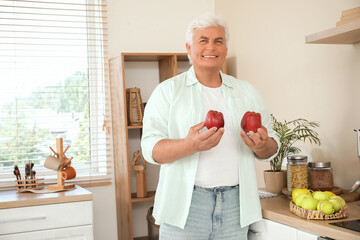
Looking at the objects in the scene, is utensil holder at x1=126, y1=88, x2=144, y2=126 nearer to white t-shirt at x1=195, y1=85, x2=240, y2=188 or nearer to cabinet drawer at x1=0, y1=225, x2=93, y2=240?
cabinet drawer at x1=0, y1=225, x2=93, y2=240

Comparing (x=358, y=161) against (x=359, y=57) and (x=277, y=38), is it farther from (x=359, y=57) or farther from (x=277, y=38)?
(x=277, y=38)

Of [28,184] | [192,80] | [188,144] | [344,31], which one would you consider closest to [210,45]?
[192,80]

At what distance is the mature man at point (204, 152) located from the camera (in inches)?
63.0

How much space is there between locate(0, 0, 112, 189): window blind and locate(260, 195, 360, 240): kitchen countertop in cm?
173

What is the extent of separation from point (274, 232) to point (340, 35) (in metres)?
0.90

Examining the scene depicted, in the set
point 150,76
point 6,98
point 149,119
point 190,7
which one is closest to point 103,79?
point 150,76

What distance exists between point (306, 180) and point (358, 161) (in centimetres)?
28

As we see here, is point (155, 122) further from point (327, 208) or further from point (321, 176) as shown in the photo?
point (321, 176)

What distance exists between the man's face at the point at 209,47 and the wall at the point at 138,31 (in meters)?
1.87

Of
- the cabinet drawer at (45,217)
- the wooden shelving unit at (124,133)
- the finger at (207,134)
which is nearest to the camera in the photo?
the finger at (207,134)

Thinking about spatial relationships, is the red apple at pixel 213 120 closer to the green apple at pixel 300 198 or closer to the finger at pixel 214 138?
the finger at pixel 214 138

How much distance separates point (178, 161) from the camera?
1.64m

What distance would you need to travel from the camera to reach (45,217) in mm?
2412

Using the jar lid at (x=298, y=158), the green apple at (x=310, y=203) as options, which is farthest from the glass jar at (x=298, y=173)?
the green apple at (x=310, y=203)
